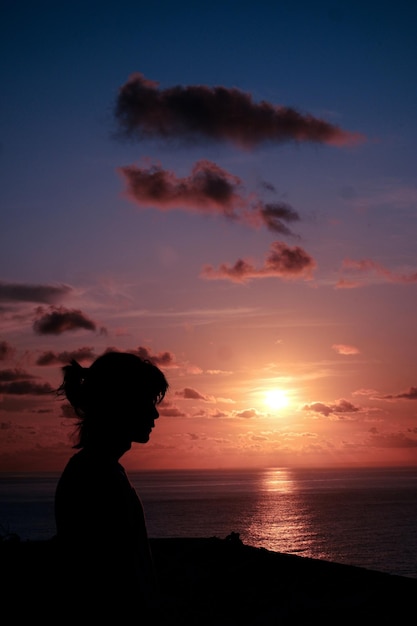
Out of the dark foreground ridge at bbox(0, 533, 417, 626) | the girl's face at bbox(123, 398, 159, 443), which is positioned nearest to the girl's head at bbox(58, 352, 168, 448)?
the girl's face at bbox(123, 398, 159, 443)

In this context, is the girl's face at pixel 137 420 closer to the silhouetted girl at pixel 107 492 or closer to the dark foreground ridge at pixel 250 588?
the silhouetted girl at pixel 107 492

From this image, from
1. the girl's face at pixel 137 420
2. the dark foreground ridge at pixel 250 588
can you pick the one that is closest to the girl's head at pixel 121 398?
the girl's face at pixel 137 420

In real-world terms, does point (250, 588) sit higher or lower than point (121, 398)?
lower

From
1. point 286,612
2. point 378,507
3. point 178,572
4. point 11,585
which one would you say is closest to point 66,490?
point 286,612

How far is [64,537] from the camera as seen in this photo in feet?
8.48

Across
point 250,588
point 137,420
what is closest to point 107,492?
point 137,420

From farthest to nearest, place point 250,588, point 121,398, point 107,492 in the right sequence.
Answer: point 250,588
point 121,398
point 107,492

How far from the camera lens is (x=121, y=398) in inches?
107

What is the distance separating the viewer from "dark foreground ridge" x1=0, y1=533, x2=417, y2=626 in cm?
1404

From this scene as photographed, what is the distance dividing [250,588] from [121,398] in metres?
15.9

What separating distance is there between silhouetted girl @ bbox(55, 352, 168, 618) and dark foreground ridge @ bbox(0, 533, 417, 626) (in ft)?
34.3

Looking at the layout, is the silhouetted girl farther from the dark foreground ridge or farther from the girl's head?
the dark foreground ridge

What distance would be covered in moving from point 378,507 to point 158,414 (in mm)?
117374

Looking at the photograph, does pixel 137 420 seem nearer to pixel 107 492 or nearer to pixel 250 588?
pixel 107 492
